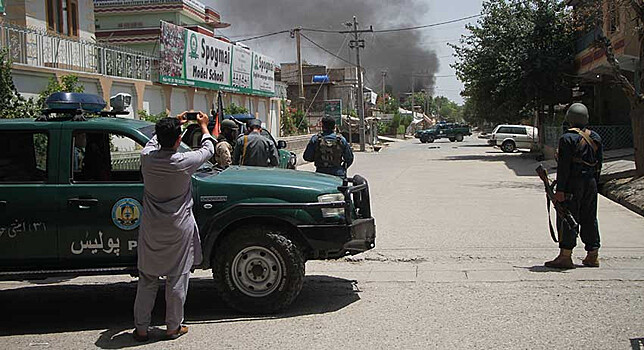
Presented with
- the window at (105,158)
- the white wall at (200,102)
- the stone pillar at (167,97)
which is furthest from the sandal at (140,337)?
the white wall at (200,102)

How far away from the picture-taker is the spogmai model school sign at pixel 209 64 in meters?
24.6

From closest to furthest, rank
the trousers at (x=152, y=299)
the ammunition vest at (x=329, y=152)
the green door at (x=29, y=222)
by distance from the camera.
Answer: the trousers at (x=152, y=299) < the green door at (x=29, y=222) < the ammunition vest at (x=329, y=152)

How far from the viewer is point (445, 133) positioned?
6781cm

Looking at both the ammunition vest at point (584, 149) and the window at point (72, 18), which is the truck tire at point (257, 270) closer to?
the ammunition vest at point (584, 149)

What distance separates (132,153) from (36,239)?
1319 mm

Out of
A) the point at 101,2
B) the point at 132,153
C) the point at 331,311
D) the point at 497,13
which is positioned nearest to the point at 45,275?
the point at 132,153

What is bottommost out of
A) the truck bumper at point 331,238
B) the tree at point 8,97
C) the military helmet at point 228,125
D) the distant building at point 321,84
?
the truck bumper at point 331,238

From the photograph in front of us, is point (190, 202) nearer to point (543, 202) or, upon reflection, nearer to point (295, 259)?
point (295, 259)

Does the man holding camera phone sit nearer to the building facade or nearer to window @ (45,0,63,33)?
the building facade

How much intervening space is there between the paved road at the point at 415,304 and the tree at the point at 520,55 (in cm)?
2203

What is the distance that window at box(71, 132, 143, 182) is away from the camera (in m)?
6.27

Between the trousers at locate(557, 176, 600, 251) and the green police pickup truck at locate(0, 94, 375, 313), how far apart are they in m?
2.57

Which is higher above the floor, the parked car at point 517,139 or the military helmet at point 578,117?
the military helmet at point 578,117

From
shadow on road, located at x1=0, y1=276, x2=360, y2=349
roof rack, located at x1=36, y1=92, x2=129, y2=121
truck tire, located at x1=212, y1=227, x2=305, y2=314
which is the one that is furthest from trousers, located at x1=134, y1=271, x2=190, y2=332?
roof rack, located at x1=36, y1=92, x2=129, y2=121
